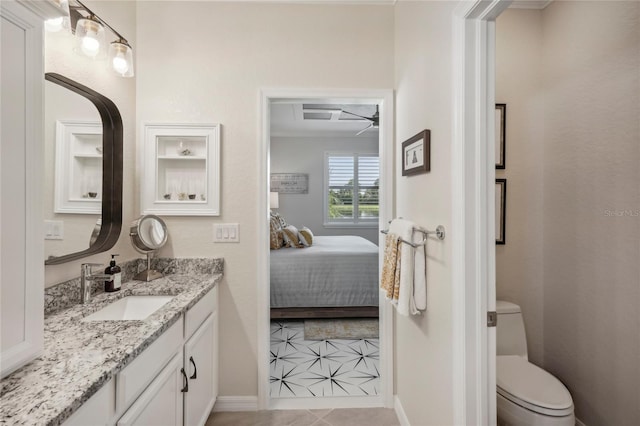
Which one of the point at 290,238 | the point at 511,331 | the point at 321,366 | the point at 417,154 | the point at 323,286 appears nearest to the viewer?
the point at 417,154

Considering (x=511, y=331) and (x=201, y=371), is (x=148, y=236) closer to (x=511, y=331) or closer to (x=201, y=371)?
(x=201, y=371)

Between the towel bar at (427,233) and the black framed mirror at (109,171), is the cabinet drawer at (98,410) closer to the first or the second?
the black framed mirror at (109,171)

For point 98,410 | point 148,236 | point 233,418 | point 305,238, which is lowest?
point 233,418

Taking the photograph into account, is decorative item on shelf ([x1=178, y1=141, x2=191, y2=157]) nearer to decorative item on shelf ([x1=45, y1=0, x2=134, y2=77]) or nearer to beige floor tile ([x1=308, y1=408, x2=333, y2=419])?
decorative item on shelf ([x1=45, y1=0, x2=134, y2=77])

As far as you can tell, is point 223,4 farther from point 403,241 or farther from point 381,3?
point 403,241

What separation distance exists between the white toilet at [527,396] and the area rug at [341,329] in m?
1.49

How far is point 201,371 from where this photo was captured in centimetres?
171

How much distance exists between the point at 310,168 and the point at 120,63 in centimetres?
454

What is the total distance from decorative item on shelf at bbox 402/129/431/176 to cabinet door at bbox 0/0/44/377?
1484mm

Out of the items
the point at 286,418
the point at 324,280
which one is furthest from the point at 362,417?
the point at 324,280

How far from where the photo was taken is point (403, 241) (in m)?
1.55

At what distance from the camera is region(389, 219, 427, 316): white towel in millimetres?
1521

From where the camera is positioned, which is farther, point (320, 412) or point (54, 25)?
point (320, 412)

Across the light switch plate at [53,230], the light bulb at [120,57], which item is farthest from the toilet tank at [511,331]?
the light bulb at [120,57]
